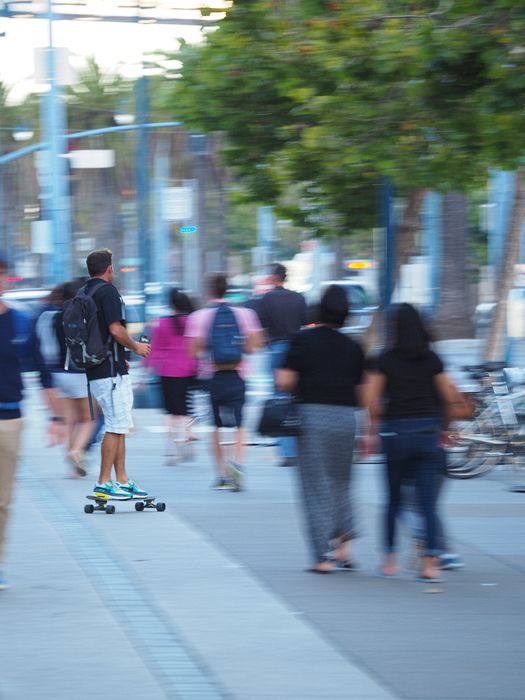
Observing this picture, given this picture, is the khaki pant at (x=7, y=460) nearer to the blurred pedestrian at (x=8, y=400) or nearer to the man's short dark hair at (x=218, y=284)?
the blurred pedestrian at (x=8, y=400)

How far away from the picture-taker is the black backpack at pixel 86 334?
10117mm

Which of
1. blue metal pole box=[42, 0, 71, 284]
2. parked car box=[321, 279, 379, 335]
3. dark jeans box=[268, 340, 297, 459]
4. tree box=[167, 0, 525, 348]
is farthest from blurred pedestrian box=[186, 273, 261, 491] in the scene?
parked car box=[321, 279, 379, 335]

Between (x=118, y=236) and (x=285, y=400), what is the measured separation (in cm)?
5532

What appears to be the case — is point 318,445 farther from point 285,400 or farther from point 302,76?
point 302,76

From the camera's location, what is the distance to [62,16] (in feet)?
82.8

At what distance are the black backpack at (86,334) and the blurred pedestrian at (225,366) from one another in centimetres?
186

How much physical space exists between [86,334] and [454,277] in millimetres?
23057

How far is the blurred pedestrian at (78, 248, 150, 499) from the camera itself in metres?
10.1

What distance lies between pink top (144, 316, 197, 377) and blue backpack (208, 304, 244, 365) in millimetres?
1734

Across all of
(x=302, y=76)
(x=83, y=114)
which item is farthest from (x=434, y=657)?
(x=83, y=114)

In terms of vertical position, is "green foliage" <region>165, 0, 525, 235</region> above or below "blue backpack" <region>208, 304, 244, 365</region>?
above

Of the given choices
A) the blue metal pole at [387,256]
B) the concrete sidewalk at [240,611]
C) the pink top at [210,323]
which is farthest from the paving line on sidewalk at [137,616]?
the blue metal pole at [387,256]

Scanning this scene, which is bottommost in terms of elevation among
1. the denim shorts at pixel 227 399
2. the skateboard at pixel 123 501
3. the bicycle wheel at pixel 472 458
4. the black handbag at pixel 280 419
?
the bicycle wheel at pixel 472 458

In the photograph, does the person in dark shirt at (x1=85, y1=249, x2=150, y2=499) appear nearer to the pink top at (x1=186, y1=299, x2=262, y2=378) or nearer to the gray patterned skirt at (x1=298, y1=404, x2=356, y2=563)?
the pink top at (x1=186, y1=299, x2=262, y2=378)
